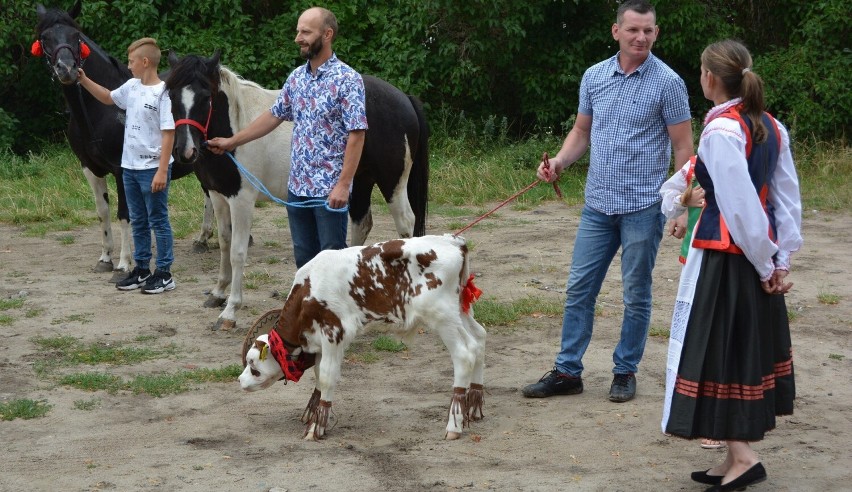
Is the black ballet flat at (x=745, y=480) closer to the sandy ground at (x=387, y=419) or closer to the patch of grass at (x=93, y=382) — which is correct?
the sandy ground at (x=387, y=419)

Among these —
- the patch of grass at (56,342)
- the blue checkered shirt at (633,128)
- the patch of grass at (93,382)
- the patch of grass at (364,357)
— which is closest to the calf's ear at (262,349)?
the patch of grass at (93,382)

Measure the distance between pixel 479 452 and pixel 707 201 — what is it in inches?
64.0

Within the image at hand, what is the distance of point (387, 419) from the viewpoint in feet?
17.3

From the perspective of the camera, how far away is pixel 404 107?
25.0ft

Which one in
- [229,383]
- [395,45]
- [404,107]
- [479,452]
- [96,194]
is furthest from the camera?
[395,45]

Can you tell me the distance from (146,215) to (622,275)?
4.35 metres

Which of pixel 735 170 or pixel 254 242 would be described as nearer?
pixel 735 170

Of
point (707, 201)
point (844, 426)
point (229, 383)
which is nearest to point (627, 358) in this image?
point (844, 426)

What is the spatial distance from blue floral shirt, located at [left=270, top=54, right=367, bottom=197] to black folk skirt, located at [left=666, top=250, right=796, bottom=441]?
2263 mm

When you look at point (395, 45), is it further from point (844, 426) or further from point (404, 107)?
point (844, 426)

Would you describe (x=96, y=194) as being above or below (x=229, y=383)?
above

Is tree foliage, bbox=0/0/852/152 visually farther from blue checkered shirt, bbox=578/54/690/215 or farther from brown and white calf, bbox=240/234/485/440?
brown and white calf, bbox=240/234/485/440

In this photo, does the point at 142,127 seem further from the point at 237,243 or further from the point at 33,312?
the point at 33,312

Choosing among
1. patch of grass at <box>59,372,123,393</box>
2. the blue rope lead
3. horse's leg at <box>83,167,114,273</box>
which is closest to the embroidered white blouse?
the blue rope lead
